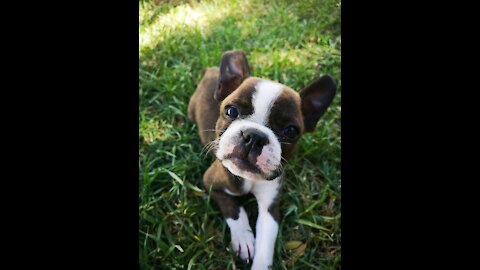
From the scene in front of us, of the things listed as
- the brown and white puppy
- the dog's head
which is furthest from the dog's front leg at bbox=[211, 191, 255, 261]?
the dog's head

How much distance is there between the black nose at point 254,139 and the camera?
6.08 ft

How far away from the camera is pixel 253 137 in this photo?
185cm

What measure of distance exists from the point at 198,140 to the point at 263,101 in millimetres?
956

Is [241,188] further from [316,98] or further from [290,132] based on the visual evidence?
[316,98]

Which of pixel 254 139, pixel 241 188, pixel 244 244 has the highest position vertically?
pixel 254 139

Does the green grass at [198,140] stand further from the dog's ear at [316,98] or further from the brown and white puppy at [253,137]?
the dog's ear at [316,98]

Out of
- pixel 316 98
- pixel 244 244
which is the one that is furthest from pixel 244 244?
pixel 316 98

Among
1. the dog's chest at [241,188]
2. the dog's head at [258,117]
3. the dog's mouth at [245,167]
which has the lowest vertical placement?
the dog's chest at [241,188]

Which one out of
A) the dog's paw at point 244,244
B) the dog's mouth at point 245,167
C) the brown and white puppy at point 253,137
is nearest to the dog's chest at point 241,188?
the brown and white puppy at point 253,137

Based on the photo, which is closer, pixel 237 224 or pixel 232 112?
pixel 232 112

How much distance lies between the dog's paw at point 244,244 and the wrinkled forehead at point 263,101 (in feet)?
2.36
